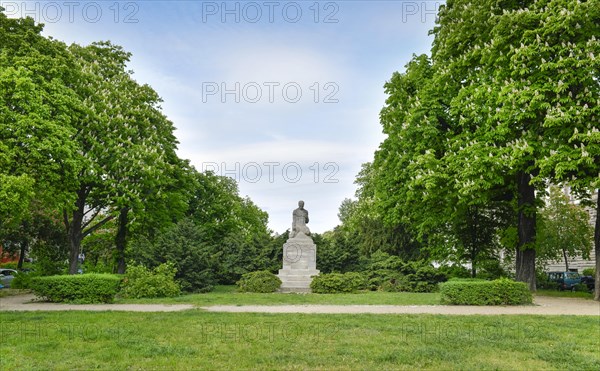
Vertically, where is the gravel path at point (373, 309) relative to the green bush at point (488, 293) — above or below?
below

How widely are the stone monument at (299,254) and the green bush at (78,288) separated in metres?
10.1

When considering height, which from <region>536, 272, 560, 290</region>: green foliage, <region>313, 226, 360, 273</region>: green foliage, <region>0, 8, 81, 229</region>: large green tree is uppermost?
<region>0, 8, 81, 229</region>: large green tree

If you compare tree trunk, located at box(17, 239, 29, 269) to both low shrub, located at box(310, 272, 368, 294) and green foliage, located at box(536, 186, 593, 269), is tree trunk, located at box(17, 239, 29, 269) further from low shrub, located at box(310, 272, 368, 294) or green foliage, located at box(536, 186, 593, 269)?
green foliage, located at box(536, 186, 593, 269)

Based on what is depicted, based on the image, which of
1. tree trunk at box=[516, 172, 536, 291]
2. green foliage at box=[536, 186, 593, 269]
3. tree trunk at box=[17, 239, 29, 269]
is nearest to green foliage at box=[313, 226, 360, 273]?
tree trunk at box=[516, 172, 536, 291]

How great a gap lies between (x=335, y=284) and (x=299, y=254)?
5033mm

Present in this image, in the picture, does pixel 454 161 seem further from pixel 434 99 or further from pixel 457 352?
pixel 457 352

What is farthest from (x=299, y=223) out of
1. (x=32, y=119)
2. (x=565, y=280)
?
(x=565, y=280)

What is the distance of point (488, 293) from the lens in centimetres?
1512

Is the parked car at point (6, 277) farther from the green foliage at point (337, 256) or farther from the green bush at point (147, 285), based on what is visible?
the green foliage at point (337, 256)

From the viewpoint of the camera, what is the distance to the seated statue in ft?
88.1

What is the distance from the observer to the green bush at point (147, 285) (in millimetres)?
18062

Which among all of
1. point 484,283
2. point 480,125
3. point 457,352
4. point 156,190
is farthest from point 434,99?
point 156,190

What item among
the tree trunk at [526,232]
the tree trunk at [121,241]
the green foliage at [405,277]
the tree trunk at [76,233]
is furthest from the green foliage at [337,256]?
the tree trunk at [76,233]

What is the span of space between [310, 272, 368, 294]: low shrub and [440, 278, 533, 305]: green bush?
6.88m
